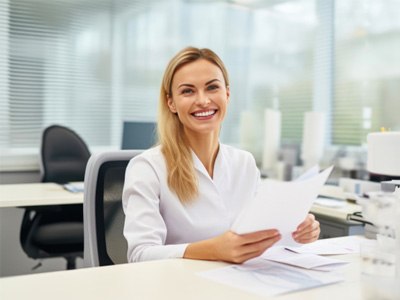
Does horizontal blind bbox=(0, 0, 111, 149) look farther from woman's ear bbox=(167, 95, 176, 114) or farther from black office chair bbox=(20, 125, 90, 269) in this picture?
woman's ear bbox=(167, 95, 176, 114)

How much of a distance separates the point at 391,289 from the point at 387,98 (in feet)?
8.73

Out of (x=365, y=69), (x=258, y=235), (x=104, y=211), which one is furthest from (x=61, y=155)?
(x=258, y=235)

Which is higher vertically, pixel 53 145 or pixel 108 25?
pixel 108 25

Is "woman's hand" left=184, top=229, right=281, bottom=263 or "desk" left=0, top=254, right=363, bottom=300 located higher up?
"woman's hand" left=184, top=229, right=281, bottom=263

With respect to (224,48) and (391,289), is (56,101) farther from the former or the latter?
(391,289)

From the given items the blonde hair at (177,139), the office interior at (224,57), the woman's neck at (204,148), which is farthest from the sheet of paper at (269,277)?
the office interior at (224,57)

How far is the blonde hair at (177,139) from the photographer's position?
146cm

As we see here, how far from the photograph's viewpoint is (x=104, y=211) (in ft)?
5.13

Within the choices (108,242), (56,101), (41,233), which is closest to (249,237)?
(108,242)

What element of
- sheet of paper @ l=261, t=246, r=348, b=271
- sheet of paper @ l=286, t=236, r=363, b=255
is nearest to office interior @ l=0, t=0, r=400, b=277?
sheet of paper @ l=286, t=236, r=363, b=255

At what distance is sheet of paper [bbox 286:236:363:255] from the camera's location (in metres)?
1.35

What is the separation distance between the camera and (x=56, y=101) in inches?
153

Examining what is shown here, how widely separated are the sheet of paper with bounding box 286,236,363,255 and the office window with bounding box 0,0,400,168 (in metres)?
1.94

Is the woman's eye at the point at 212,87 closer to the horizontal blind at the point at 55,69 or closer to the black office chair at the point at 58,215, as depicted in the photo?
the black office chair at the point at 58,215
